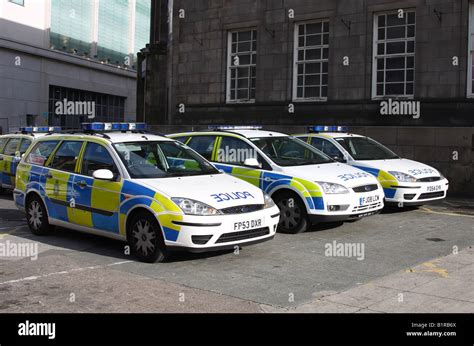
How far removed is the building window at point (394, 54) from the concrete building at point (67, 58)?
83.4 feet

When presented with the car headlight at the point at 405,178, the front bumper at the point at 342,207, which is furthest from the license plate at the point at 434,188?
the front bumper at the point at 342,207

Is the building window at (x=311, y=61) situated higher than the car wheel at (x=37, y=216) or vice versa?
the building window at (x=311, y=61)

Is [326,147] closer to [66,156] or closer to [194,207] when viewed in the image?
[66,156]

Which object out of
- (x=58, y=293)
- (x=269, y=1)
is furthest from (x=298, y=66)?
(x=58, y=293)

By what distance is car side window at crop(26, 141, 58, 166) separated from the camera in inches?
361

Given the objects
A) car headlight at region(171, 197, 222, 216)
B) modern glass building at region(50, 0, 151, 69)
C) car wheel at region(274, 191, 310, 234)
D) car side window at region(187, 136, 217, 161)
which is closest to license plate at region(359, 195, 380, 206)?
car wheel at region(274, 191, 310, 234)

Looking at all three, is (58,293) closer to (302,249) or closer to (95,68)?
(302,249)

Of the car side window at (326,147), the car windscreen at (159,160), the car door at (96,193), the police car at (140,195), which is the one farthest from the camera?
the car side window at (326,147)

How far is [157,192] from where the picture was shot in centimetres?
715

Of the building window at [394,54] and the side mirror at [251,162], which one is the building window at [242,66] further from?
the side mirror at [251,162]

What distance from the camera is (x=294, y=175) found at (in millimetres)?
9297

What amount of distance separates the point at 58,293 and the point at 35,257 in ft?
6.17

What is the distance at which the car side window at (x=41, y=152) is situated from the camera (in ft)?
30.1

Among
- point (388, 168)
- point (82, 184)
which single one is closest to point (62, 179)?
point (82, 184)
